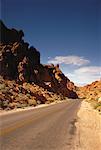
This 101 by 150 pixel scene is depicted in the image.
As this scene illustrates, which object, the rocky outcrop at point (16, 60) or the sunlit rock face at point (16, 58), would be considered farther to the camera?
the sunlit rock face at point (16, 58)

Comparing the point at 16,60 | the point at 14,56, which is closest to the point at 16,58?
the point at 16,60

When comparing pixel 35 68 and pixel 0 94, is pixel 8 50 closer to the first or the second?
pixel 35 68

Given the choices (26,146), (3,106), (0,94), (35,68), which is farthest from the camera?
(35,68)

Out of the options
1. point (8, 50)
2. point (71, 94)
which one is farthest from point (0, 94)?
point (71, 94)

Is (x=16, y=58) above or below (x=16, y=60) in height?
above

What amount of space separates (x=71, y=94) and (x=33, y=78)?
72690mm

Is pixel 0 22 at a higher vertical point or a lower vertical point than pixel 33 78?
higher

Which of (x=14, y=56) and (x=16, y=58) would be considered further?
(x=16, y=58)

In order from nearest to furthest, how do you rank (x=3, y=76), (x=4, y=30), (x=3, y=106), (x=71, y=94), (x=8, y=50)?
1. (x=3, y=106)
2. (x=3, y=76)
3. (x=8, y=50)
4. (x=4, y=30)
5. (x=71, y=94)

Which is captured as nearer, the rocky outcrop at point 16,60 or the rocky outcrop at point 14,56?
the rocky outcrop at point 16,60

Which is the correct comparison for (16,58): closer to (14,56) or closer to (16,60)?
(16,60)

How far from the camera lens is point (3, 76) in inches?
2820

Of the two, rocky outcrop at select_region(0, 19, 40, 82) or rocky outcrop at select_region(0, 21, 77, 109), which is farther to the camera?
rocky outcrop at select_region(0, 19, 40, 82)

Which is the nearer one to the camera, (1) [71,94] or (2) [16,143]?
(2) [16,143]
